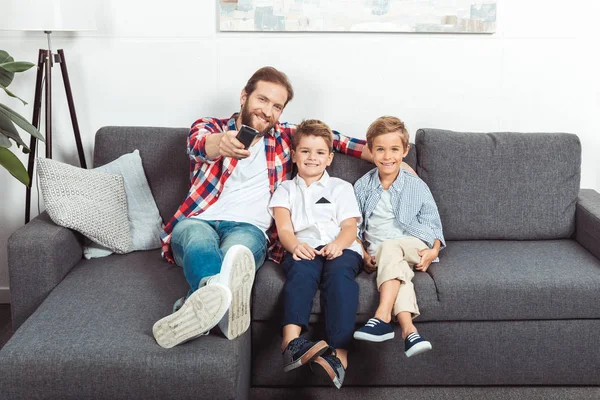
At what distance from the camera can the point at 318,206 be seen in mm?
2592

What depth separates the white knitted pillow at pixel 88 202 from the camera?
8.18 feet

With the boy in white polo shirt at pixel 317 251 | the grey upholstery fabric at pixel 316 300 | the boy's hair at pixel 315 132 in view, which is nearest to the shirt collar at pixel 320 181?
the boy in white polo shirt at pixel 317 251

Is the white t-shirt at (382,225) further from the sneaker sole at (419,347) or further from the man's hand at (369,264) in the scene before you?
the sneaker sole at (419,347)

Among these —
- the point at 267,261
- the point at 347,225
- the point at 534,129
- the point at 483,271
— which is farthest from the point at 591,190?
the point at 267,261

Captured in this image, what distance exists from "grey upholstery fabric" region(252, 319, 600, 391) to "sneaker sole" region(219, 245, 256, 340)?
0.29 meters

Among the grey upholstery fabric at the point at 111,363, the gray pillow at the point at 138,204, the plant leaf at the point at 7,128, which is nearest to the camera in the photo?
the grey upholstery fabric at the point at 111,363

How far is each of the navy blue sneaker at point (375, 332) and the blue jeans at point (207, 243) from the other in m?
0.49

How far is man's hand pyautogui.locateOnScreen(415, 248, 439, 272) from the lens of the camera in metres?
2.47

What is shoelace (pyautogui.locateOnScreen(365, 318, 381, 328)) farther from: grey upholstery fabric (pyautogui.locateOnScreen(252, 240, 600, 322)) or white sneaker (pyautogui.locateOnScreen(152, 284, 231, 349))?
white sneaker (pyautogui.locateOnScreen(152, 284, 231, 349))

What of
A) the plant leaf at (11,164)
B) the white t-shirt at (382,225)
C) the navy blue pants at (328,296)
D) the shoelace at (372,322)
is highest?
the plant leaf at (11,164)

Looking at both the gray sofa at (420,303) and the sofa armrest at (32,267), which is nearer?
the gray sofa at (420,303)

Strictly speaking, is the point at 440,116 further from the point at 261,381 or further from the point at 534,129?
the point at 261,381

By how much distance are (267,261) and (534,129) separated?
150 centimetres

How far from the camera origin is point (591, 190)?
311cm
